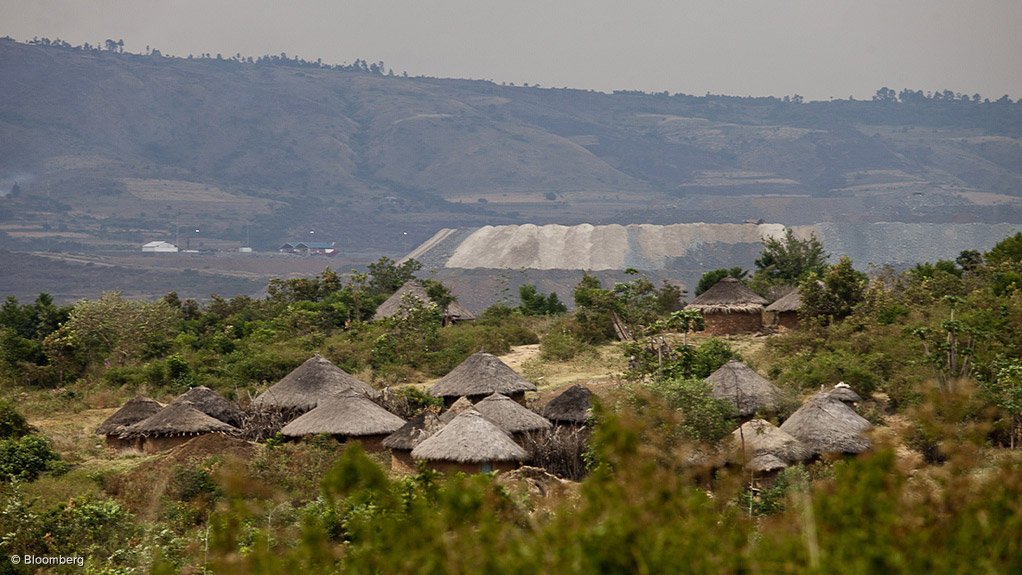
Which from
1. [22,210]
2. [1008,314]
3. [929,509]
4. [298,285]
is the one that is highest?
[929,509]

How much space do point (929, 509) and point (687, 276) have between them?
65550 mm

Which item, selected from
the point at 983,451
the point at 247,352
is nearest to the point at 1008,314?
the point at 983,451

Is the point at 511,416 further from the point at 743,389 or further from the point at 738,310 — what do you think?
the point at 738,310

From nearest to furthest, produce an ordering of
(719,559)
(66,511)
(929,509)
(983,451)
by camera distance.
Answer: (719,559)
(929,509)
(66,511)
(983,451)

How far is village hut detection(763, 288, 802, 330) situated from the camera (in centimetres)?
3675

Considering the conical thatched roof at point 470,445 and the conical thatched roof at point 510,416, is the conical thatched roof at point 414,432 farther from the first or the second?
the conical thatched roof at point 510,416

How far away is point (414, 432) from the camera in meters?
22.4

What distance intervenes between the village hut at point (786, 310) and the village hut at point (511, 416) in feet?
46.8

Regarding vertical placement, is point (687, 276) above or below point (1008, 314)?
below

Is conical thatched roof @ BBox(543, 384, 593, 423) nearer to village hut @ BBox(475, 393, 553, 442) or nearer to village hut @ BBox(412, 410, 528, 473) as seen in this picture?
village hut @ BBox(475, 393, 553, 442)

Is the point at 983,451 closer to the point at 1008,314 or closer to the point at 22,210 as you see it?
the point at 1008,314

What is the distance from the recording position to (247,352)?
3269 centimetres

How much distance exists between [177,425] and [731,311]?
714 inches

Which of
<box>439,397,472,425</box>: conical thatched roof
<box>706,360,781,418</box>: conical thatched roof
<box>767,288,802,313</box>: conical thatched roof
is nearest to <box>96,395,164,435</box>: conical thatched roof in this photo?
<box>439,397,472,425</box>: conical thatched roof
